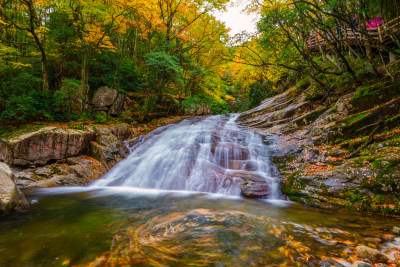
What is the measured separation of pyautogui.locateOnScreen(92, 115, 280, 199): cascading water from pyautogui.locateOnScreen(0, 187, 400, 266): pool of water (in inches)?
60.5

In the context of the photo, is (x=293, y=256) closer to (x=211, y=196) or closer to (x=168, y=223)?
(x=168, y=223)

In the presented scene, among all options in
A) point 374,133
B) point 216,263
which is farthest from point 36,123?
point 374,133

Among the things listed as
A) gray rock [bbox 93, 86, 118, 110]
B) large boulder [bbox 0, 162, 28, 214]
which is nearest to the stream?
large boulder [bbox 0, 162, 28, 214]

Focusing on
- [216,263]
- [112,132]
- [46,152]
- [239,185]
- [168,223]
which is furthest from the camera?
[112,132]

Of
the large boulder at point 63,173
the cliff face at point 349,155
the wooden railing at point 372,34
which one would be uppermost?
the wooden railing at point 372,34

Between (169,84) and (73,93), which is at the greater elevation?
(169,84)

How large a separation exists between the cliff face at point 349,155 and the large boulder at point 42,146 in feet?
28.6

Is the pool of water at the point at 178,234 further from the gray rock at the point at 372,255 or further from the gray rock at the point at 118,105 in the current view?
the gray rock at the point at 118,105

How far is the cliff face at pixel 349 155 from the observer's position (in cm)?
459

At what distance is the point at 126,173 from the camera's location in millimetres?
8484

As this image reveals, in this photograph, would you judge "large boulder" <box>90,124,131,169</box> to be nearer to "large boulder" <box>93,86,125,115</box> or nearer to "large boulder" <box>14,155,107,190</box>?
"large boulder" <box>14,155,107,190</box>

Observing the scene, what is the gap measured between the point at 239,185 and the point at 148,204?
3.07m

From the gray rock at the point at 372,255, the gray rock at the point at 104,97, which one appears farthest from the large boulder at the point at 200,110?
the gray rock at the point at 372,255

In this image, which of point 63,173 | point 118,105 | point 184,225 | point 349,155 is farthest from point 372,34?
point 63,173
